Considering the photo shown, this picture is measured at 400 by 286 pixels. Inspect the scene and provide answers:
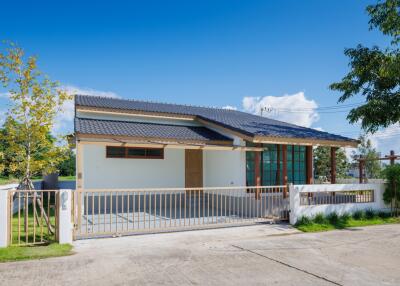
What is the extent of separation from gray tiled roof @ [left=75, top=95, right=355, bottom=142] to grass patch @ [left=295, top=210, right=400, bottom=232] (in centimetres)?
304

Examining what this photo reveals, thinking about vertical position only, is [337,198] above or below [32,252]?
above

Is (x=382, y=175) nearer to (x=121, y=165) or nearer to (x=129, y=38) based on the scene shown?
(x=121, y=165)

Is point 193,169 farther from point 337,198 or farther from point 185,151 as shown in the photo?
point 337,198

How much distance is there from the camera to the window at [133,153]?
484 inches

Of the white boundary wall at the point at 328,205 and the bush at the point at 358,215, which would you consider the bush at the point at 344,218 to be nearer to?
the white boundary wall at the point at 328,205

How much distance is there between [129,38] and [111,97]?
14.7 feet

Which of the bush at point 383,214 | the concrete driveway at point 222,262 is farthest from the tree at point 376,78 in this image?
the concrete driveway at point 222,262

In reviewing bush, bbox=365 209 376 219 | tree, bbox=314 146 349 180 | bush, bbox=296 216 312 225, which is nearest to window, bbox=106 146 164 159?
bush, bbox=296 216 312 225

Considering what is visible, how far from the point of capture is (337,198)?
12.2 metres

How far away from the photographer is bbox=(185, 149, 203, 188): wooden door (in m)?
13.6

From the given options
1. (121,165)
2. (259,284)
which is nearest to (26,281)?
(259,284)

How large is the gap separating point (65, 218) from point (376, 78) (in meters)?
11.6

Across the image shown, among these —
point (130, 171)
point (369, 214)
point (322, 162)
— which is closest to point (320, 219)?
point (369, 214)

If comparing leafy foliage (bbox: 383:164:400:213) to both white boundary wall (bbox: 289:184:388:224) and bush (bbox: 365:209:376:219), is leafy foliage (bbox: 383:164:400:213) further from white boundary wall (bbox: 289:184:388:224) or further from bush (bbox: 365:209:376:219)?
bush (bbox: 365:209:376:219)
